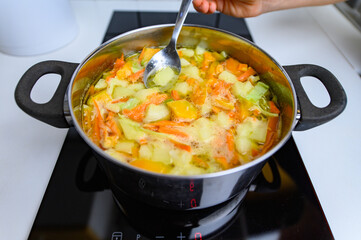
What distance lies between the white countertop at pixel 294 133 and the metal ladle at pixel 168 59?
37cm

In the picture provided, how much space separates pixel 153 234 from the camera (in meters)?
0.72

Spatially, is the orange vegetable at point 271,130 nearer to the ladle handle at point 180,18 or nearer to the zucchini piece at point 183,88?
the zucchini piece at point 183,88

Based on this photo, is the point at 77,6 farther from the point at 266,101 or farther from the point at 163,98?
the point at 266,101

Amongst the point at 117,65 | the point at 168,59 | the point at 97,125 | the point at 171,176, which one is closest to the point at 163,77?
the point at 168,59

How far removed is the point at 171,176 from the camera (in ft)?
1.77

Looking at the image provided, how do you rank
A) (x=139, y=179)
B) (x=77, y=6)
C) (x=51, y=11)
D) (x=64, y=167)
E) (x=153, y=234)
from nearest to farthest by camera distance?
(x=139, y=179) → (x=153, y=234) → (x=64, y=167) → (x=51, y=11) → (x=77, y=6)

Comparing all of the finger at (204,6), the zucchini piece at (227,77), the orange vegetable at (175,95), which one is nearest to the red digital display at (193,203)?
the orange vegetable at (175,95)

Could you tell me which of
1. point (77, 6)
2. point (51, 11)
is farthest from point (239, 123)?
point (77, 6)

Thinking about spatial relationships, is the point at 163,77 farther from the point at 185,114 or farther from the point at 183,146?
the point at 183,146

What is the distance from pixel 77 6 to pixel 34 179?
1.06m

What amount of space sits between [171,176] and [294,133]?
606 millimetres

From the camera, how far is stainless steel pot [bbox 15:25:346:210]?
0.59 meters

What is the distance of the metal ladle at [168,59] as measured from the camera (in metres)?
0.96

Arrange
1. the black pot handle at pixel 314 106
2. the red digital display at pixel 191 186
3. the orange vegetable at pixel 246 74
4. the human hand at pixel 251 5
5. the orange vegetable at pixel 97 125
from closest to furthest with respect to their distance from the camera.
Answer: the red digital display at pixel 191 186, the black pot handle at pixel 314 106, the orange vegetable at pixel 97 125, the orange vegetable at pixel 246 74, the human hand at pixel 251 5
